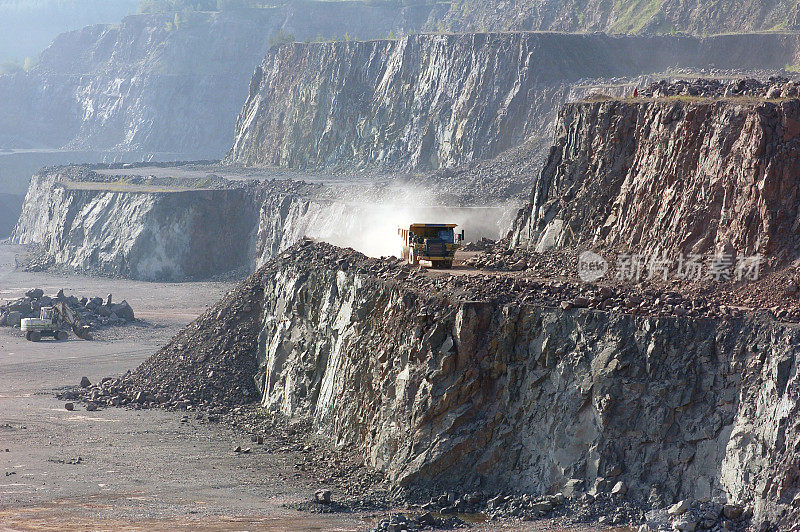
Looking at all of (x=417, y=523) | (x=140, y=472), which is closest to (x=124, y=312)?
(x=140, y=472)

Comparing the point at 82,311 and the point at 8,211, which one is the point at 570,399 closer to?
the point at 82,311

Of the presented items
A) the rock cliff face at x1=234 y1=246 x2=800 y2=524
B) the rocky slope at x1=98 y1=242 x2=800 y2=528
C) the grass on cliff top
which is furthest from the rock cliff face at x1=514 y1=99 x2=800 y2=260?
the rock cliff face at x1=234 y1=246 x2=800 y2=524

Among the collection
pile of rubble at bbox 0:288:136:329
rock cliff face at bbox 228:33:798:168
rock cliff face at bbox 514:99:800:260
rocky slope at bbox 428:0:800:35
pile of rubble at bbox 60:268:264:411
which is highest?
rocky slope at bbox 428:0:800:35

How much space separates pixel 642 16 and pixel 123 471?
74.9m

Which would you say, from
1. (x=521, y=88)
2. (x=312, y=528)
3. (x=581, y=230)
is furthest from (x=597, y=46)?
(x=312, y=528)

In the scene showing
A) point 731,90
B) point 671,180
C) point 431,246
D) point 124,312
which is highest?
point 731,90

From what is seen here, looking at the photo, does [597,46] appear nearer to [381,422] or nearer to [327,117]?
[327,117]

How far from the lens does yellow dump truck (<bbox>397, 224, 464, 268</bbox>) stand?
129 ft

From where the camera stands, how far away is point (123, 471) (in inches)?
1382

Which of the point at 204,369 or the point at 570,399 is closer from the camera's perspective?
the point at 570,399

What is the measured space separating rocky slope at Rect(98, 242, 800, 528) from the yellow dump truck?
246 centimetres

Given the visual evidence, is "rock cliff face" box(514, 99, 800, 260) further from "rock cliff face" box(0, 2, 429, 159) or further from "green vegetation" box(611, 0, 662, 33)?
"rock cliff face" box(0, 2, 429, 159)

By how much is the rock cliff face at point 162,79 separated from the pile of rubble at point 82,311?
89.9m

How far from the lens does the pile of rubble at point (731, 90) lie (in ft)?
113
